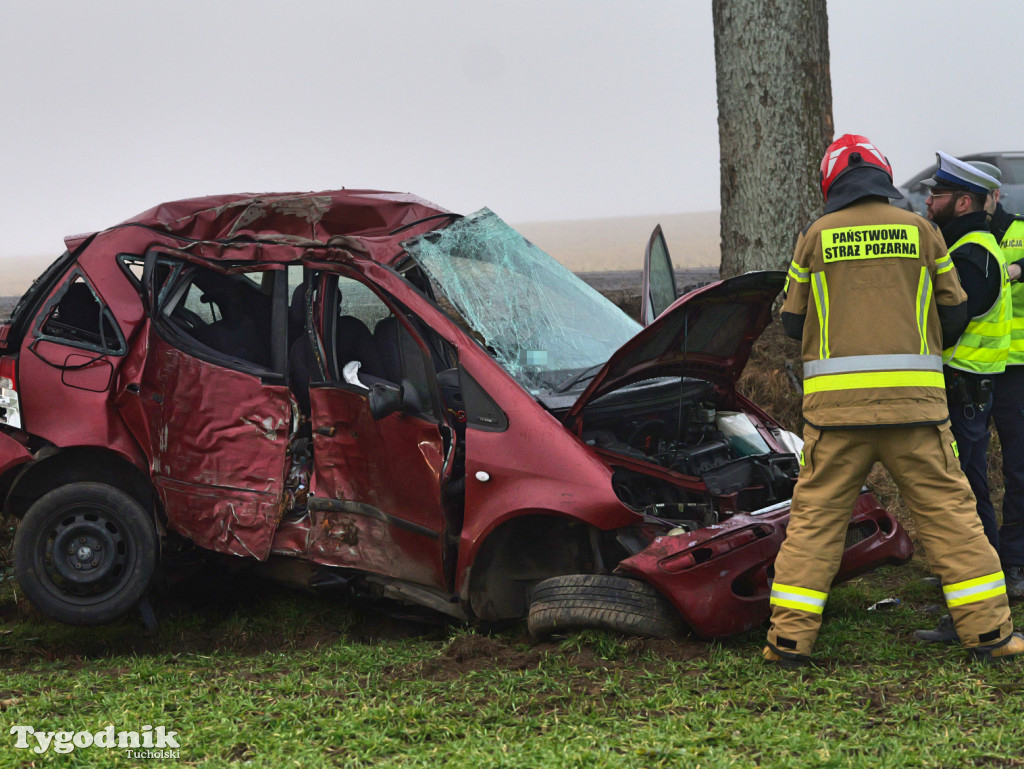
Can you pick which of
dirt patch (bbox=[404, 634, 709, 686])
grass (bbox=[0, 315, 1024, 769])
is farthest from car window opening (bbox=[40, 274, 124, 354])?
dirt patch (bbox=[404, 634, 709, 686])

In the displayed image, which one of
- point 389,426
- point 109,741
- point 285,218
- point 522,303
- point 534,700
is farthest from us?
point 285,218

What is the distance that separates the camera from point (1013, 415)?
16.0ft

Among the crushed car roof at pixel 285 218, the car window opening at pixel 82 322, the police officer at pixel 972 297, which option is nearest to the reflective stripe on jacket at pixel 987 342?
the police officer at pixel 972 297

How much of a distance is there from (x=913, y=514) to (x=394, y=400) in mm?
2105

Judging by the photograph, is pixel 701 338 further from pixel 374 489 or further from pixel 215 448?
pixel 215 448

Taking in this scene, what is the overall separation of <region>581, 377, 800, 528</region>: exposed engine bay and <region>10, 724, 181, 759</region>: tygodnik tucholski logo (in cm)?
192

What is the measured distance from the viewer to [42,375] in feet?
16.2

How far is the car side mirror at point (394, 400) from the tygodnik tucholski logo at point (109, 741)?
57.8 inches

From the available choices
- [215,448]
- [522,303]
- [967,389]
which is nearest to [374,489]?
[215,448]

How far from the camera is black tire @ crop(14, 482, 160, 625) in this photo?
4680 millimetres

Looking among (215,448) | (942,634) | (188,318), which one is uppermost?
(188,318)

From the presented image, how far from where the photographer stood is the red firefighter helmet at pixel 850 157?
156 inches

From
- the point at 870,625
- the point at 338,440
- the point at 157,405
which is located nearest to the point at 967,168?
the point at 870,625

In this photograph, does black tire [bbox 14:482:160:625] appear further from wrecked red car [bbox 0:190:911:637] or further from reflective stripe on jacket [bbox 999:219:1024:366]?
reflective stripe on jacket [bbox 999:219:1024:366]
